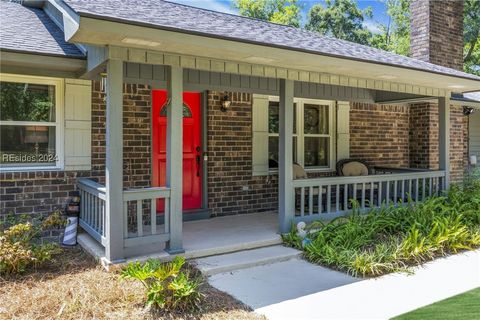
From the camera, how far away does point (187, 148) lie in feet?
23.5

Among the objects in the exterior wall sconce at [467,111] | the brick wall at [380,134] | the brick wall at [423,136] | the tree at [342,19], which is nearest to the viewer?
the brick wall at [380,134]

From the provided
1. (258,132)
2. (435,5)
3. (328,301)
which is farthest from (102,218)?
(435,5)

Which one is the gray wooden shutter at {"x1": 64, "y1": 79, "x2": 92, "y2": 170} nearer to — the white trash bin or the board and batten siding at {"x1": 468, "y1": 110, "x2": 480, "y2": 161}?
the white trash bin

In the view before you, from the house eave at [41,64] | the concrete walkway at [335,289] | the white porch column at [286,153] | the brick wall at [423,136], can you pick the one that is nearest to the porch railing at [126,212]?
the concrete walkway at [335,289]

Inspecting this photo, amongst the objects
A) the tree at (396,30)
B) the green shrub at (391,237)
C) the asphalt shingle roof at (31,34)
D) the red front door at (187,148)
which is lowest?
the green shrub at (391,237)

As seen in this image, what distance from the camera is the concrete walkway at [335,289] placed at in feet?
12.6

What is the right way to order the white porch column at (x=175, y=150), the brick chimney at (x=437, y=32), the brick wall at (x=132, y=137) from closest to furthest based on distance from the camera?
the white porch column at (x=175, y=150) < the brick wall at (x=132, y=137) < the brick chimney at (x=437, y=32)

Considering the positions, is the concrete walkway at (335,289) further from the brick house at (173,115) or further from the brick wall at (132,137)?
the brick wall at (132,137)

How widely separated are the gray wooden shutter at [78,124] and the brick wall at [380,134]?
19.0 ft

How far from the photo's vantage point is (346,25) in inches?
1188

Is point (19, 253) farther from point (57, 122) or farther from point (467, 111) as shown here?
point (467, 111)

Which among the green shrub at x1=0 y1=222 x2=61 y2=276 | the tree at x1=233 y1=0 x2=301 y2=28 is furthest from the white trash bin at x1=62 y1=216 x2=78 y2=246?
the tree at x1=233 y1=0 x2=301 y2=28

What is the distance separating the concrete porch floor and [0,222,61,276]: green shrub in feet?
1.85

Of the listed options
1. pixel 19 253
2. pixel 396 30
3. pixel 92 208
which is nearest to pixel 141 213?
pixel 92 208
